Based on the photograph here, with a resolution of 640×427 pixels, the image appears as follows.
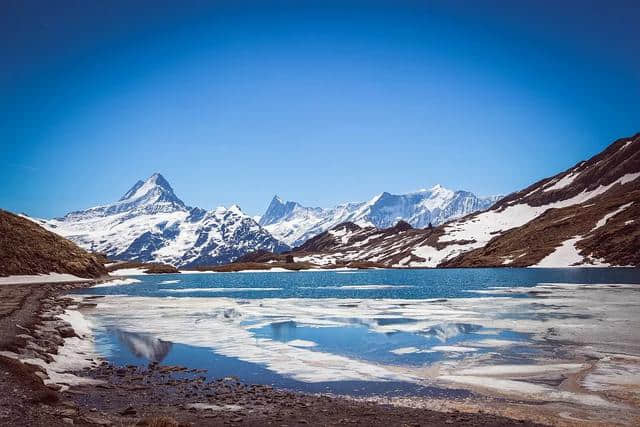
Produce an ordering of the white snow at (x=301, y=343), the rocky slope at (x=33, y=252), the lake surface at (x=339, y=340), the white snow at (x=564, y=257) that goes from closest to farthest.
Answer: the lake surface at (x=339, y=340)
the white snow at (x=301, y=343)
the rocky slope at (x=33, y=252)
the white snow at (x=564, y=257)

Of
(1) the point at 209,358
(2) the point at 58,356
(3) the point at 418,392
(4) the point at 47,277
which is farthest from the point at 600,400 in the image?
(4) the point at 47,277

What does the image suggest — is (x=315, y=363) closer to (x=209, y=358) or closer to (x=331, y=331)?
(x=209, y=358)

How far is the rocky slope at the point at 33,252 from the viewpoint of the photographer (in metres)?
→ 106

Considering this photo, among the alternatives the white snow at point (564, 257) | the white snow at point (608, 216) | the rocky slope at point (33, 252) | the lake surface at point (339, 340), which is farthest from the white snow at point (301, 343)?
the white snow at point (608, 216)

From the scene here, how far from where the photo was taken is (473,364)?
22344 millimetres

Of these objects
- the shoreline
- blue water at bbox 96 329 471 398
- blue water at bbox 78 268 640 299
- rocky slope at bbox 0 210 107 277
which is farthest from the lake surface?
rocky slope at bbox 0 210 107 277

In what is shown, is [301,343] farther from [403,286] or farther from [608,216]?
[608,216]

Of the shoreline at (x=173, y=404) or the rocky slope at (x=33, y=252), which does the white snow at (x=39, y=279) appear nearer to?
the rocky slope at (x=33, y=252)

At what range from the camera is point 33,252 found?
11544cm

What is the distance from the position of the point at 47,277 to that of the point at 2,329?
9591 cm

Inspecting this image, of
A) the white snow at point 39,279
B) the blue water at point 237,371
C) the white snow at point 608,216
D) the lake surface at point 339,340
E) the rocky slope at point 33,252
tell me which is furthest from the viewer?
the white snow at point 608,216

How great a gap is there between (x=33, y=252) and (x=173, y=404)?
119587 mm

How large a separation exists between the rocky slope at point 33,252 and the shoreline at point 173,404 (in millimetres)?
100691

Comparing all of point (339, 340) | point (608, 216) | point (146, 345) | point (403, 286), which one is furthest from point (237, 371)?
point (608, 216)
